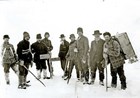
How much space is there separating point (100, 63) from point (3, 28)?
14194mm

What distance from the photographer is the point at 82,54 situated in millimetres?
15336

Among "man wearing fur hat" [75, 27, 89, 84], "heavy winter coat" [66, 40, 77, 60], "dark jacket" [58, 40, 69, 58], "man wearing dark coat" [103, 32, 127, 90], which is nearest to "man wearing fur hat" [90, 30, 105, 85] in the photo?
"man wearing fur hat" [75, 27, 89, 84]

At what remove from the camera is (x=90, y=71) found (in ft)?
51.0

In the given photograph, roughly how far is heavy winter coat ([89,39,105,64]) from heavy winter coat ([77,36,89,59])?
0.74 ft

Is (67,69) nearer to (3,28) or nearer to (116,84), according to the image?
(116,84)

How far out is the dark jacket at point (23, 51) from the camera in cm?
1484

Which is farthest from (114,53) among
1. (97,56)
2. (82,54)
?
(82,54)

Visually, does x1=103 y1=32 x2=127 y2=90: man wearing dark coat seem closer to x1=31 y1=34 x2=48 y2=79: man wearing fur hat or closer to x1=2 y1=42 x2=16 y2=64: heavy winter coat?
x1=31 y1=34 x2=48 y2=79: man wearing fur hat

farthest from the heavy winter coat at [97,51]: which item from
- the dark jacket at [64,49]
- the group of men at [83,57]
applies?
the dark jacket at [64,49]

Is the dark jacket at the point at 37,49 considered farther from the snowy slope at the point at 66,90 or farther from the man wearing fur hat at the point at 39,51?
the snowy slope at the point at 66,90

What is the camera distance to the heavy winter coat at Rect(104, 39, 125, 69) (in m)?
14.2

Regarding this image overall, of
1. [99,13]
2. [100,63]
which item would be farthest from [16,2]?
[100,63]

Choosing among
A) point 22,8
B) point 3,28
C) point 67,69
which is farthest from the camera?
point 22,8

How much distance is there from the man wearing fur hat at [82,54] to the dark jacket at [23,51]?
5.77 ft
